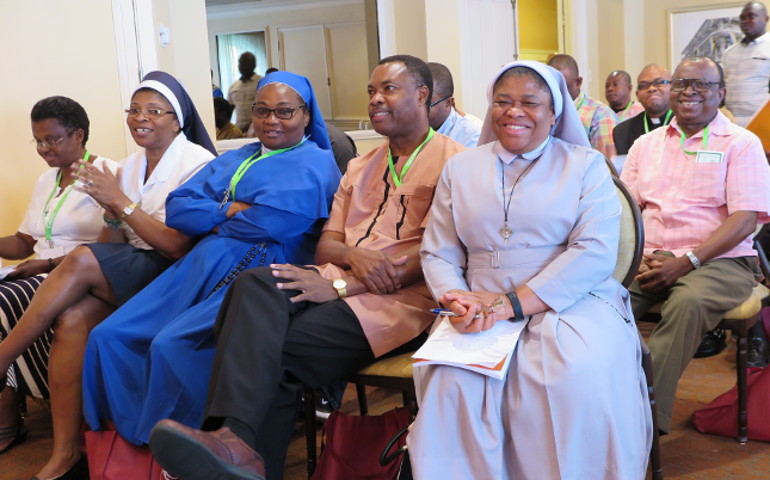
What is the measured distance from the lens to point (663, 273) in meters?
2.99

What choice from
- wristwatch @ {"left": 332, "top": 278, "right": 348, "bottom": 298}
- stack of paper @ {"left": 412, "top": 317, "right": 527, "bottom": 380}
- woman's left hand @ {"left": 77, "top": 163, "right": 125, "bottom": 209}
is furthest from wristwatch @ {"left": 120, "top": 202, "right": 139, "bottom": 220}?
stack of paper @ {"left": 412, "top": 317, "right": 527, "bottom": 380}

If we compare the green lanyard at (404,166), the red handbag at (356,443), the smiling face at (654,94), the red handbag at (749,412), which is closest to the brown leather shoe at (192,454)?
the red handbag at (356,443)

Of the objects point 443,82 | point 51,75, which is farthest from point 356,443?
point 51,75

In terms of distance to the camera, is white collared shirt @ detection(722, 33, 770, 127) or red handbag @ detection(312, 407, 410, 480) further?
white collared shirt @ detection(722, 33, 770, 127)

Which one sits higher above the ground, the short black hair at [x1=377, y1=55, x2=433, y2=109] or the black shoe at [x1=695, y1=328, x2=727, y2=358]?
the short black hair at [x1=377, y1=55, x2=433, y2=109]

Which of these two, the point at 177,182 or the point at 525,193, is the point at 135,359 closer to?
the point at 177,182

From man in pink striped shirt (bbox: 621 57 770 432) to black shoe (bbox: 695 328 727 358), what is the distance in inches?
41.3

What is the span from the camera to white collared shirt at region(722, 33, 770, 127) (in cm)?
629

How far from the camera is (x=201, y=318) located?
276 cm

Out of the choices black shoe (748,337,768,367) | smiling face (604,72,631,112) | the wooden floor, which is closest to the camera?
the wooden floor

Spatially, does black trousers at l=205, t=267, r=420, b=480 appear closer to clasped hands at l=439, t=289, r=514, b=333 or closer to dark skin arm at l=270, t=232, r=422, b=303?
dark skin arm at l=270, t=232, r=422, b=303

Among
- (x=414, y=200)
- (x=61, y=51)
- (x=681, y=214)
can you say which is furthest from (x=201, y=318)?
(x=61, y=51)

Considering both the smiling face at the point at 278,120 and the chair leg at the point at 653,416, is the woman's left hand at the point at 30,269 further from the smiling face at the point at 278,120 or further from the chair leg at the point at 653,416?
the chair leg at the point at 653,416

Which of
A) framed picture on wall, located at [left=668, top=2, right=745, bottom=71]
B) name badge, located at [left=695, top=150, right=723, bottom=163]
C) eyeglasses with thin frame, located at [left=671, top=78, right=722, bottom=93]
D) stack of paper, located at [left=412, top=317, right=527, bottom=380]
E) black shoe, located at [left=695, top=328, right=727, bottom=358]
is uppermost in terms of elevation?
framed picture on wall, located at [left=668, top=2, right=745, bottom=71]
